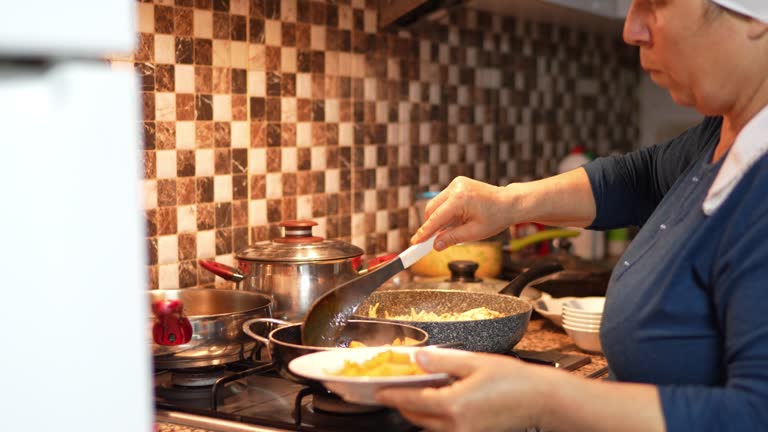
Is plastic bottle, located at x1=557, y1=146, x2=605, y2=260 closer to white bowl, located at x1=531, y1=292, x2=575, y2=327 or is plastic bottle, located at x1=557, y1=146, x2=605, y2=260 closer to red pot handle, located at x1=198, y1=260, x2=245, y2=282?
white bowl, located at x1=531, y1=292, x2=575, y2=327

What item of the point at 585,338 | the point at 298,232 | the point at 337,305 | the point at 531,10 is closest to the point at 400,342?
the point at 337,305

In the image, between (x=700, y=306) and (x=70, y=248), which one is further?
(x=700, y=306)

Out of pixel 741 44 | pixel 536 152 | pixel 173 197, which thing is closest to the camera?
pixel 741 44

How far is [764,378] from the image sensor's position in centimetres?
83

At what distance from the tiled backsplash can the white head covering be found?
3.19 ft

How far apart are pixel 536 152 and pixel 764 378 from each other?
1.91 metres

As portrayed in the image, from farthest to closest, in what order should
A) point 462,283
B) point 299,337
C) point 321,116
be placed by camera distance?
1. point 321,116
2. point 462,283
3. point 299,337

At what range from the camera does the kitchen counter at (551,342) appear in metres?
1.48

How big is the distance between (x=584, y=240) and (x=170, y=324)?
63.6 inches

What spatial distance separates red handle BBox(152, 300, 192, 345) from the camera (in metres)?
1.17

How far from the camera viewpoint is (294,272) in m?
1.43

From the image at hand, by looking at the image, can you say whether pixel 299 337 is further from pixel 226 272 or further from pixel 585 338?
pixel 585 338

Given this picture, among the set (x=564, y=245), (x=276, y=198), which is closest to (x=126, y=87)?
(x=276, y=198)

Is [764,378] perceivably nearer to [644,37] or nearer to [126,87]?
[644,37]
